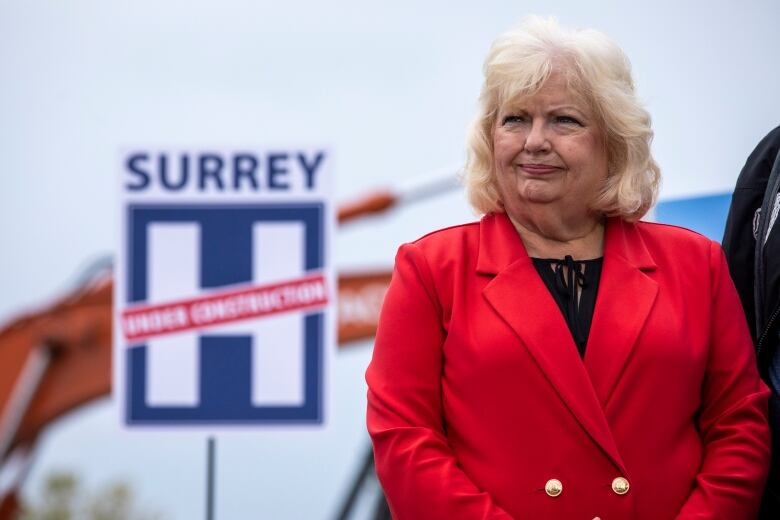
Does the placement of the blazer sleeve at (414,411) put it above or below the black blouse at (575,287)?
below

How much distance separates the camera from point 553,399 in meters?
1.50

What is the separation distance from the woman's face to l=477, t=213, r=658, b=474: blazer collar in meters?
0.08

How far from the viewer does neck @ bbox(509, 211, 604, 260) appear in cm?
163

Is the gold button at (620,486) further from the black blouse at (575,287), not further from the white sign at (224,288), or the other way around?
the white sign at (224,288)

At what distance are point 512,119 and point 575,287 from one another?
0.26m

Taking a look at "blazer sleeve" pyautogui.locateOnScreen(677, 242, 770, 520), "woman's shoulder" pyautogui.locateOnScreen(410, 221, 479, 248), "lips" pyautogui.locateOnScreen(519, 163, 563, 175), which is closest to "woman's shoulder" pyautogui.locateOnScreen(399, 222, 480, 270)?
"woman's shoulder" pyautogui.locateOnScreen(410, 221, 479, 248)

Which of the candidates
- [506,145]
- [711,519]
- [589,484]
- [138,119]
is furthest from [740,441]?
[138,119]

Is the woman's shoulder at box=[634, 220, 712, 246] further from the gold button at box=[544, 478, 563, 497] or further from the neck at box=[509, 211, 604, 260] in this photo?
the gold button at box=[544, 478, 563, 497]

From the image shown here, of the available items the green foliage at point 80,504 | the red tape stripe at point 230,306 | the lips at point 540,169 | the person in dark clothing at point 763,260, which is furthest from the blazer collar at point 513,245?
the green foliage at point 80,504

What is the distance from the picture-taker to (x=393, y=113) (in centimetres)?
252

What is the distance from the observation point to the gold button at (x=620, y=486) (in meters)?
1.49

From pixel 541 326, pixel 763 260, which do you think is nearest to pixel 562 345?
pixel 541 326

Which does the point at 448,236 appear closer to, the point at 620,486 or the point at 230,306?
the point at 620,486

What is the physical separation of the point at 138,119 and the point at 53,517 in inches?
36.9
